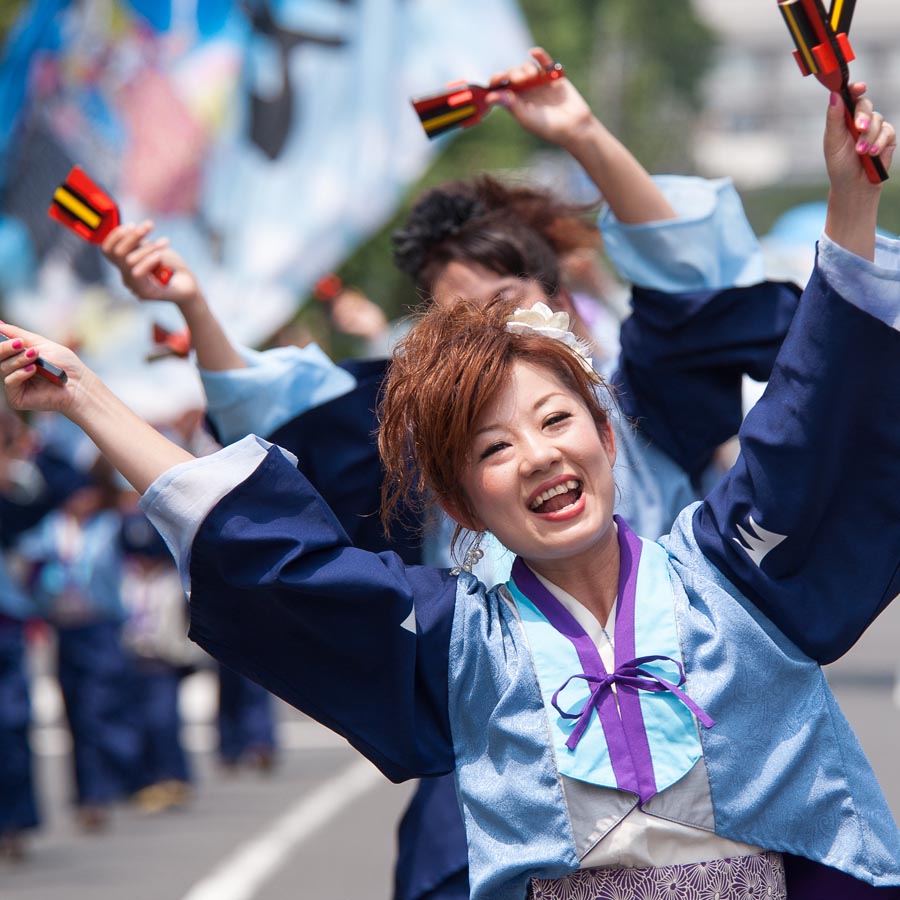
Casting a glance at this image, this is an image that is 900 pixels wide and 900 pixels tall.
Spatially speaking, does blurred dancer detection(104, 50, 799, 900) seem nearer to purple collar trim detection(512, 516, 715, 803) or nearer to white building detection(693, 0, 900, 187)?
purple collar trim detection(512, 516, 715, 803)

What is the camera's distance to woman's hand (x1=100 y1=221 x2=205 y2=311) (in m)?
3.29

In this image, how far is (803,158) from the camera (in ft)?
310

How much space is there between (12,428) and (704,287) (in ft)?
18.3

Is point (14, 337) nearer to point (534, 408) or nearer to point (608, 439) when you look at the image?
point (534, 408)

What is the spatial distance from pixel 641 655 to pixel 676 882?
0.95 feet

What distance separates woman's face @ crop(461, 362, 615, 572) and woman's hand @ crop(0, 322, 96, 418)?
0.52m

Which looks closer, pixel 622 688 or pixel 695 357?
pixel 622 688

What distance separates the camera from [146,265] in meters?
3.31

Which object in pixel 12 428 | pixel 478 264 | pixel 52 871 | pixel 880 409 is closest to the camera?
pixel 880 409

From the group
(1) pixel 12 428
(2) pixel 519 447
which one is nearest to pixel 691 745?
(2) pixel 519 447

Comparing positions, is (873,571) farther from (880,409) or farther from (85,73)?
(85,73)

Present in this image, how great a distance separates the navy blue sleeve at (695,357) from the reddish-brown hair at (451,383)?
57 cm

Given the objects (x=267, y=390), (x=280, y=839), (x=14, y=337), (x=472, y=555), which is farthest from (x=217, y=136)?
(x=14, y=337)

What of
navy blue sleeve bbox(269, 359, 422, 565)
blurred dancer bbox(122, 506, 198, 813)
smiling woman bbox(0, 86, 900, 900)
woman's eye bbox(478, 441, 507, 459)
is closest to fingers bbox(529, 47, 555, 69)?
navy blue sleeve bbox(269, 359, 422, 565)
